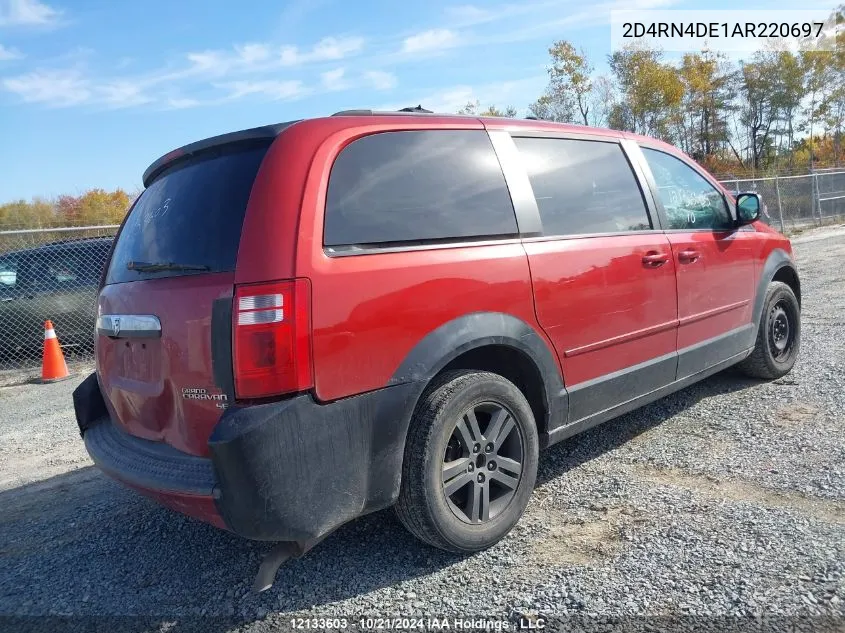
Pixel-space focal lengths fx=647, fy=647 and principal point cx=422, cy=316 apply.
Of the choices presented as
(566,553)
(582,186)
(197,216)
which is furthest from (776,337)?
(197,216)

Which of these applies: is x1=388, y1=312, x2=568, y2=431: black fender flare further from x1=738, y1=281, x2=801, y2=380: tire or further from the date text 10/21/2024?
x1=738, y1=281, x2=801, y2=380: tire

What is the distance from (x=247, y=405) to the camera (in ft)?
7.41

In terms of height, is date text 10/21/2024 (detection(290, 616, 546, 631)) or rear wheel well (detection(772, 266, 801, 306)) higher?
rear wheel well (detection(772, 266, 801, 306))

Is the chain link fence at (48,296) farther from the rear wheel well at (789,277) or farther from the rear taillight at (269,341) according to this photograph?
the rear wheel well at (789,277)

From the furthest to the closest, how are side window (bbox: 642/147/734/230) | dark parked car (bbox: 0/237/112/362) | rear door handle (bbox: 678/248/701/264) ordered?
dark parked car (bbox: 0/237/112/362) → side window (bbox: 642/147/734/230) → rear door handle (bbox: 678/248/701/264)

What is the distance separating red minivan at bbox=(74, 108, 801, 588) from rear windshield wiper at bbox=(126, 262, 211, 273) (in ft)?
0.03

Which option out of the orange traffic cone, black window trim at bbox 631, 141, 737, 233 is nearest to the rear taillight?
black window trim at bbox 631, 141, 737, 233

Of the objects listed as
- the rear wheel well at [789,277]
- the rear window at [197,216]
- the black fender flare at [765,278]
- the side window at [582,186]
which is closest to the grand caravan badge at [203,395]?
the rear window at [197,216]

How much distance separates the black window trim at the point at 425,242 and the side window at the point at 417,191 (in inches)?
0.6

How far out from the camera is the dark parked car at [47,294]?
845 cm

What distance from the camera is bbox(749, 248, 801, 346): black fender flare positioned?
4.66 metres

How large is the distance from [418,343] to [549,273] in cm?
88

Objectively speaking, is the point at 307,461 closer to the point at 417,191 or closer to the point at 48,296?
the point at 417,191

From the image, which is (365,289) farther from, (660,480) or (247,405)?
(660,480)
